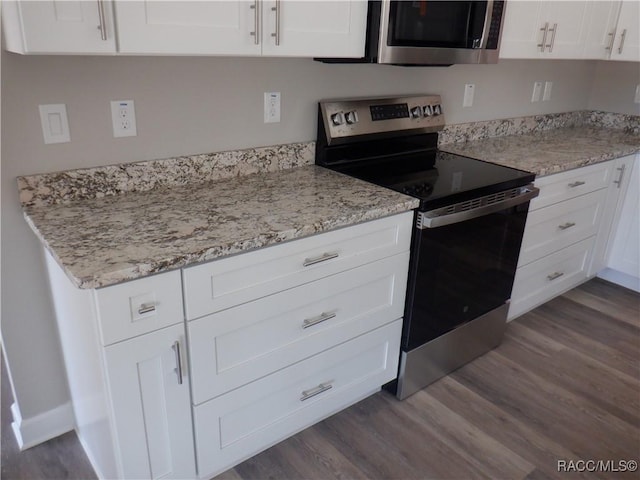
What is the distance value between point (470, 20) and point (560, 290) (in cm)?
165

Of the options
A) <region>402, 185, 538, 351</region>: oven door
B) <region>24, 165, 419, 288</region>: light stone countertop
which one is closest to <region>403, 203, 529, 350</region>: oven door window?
<region>402, 185, 538, 351</region>: oven door

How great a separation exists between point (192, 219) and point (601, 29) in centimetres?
242

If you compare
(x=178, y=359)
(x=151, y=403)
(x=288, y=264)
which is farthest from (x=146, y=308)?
(x=288, y=264)

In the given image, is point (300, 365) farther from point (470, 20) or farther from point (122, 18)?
point (470, 20)

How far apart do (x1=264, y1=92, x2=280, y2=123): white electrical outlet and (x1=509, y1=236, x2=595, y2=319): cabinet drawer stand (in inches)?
54.0

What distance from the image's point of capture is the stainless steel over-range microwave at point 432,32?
67.8 inches

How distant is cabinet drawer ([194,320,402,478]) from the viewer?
5.12 feet

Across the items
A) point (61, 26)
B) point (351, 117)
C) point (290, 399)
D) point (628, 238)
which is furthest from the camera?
point (628, 238)

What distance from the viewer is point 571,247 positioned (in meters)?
2.77

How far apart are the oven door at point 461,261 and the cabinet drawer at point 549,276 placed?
27 centimetres

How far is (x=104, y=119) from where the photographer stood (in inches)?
62.8

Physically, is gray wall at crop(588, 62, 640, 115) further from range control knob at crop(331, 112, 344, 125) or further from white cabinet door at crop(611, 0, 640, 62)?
range control knob at crop(331, 112, 344, 125)

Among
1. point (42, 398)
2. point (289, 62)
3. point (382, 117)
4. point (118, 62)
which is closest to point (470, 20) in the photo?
point (382, 117)

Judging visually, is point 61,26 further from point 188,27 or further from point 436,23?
point 436,23
